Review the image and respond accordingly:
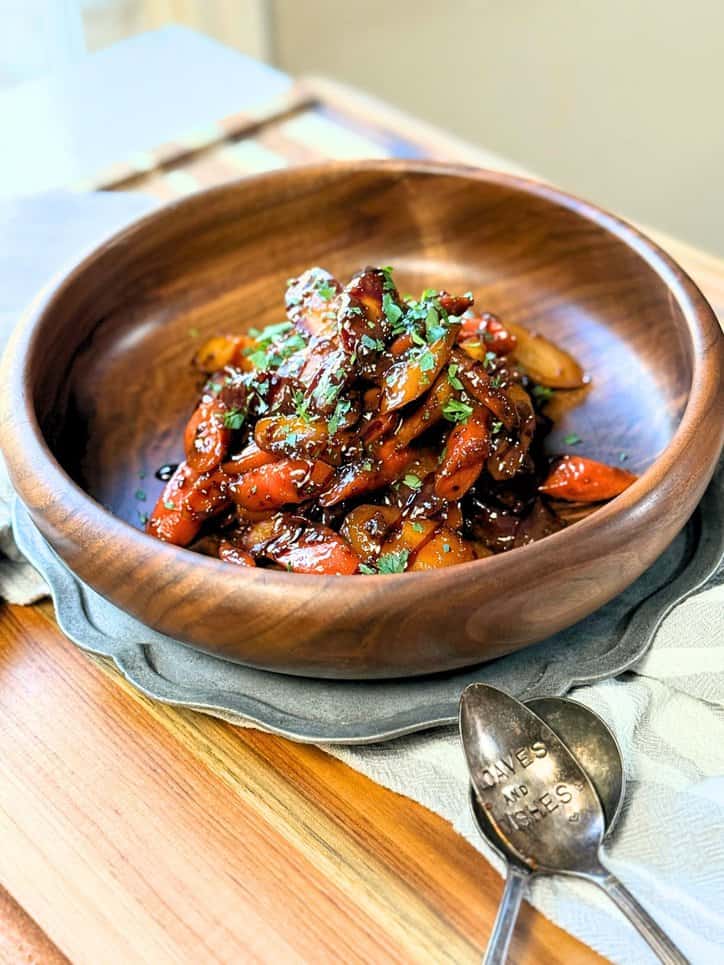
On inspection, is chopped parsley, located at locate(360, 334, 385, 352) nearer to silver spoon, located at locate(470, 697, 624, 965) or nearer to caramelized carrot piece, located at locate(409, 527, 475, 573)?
caramelized carrot piece, located at locate(409, 527, 475, 573)

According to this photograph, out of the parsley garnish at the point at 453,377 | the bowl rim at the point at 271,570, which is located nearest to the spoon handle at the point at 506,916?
the bowl rim at the point at 271,570

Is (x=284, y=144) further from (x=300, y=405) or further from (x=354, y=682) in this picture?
(x=354, y=682)

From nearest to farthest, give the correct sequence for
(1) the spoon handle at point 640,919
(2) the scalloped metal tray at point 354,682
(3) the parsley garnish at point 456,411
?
(1) the spoon handle at point 640,919
(2) the scalloped metal tray at point 354,682
(3) the parsley garnish at point 456,411

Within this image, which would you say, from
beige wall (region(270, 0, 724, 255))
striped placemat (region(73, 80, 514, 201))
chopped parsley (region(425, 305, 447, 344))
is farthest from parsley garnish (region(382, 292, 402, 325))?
beige wall (region(270, 0, 724, 255))

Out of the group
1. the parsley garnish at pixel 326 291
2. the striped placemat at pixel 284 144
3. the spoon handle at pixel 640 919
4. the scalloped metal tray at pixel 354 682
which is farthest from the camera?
the striped placemat at pixel 284 144

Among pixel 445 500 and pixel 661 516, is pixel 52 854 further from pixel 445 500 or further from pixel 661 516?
pixel 661 516

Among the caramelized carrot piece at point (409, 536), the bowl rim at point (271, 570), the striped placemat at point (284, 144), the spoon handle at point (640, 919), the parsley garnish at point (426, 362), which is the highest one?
the parsley garnish at point (426, 362)

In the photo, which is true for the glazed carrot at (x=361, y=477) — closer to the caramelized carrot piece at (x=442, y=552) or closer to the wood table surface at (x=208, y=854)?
the caramelized carrot piece at (x=442, y=552)
